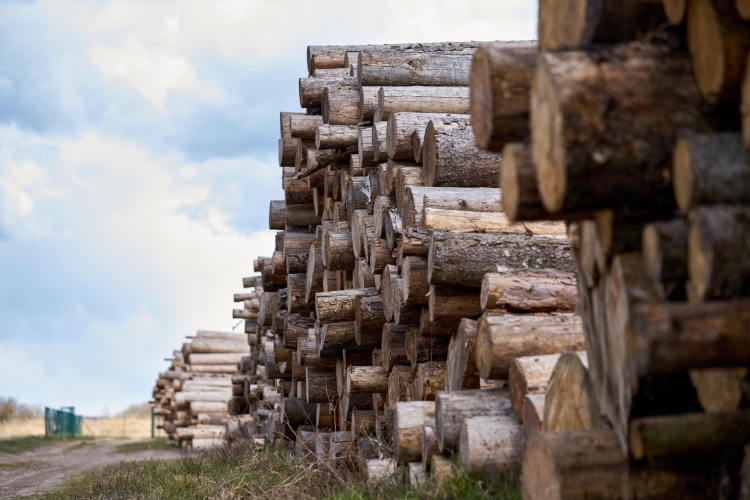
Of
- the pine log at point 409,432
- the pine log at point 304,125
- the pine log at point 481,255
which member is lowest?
the pine log at point 409,432

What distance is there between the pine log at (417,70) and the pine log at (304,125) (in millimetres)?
1624

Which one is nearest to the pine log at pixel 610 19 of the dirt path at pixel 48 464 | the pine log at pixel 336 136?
the pine log at pixel 336 136

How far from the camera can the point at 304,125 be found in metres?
9.39

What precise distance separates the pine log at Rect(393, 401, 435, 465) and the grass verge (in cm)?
16

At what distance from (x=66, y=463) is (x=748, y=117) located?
16.3 metres

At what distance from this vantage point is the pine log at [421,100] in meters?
7.07

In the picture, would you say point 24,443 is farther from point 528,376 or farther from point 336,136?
point 528,376

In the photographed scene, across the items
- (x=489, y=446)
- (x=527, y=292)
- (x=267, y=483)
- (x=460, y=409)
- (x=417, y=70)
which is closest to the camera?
(x=489, y=446)

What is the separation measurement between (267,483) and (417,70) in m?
4.02

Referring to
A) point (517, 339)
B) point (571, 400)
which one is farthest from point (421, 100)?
point (571, 400)

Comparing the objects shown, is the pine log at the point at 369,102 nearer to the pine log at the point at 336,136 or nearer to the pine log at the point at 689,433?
the pine log at the point at 336,136

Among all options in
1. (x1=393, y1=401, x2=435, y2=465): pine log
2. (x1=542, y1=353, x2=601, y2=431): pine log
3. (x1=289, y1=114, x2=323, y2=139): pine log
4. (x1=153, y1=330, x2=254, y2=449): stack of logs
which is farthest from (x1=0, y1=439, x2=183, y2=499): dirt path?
(x1=542, y1=353, x2=601, y2=431): pine log

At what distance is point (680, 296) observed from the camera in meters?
2.58

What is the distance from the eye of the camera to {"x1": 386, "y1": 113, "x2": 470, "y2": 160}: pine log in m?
6.37
